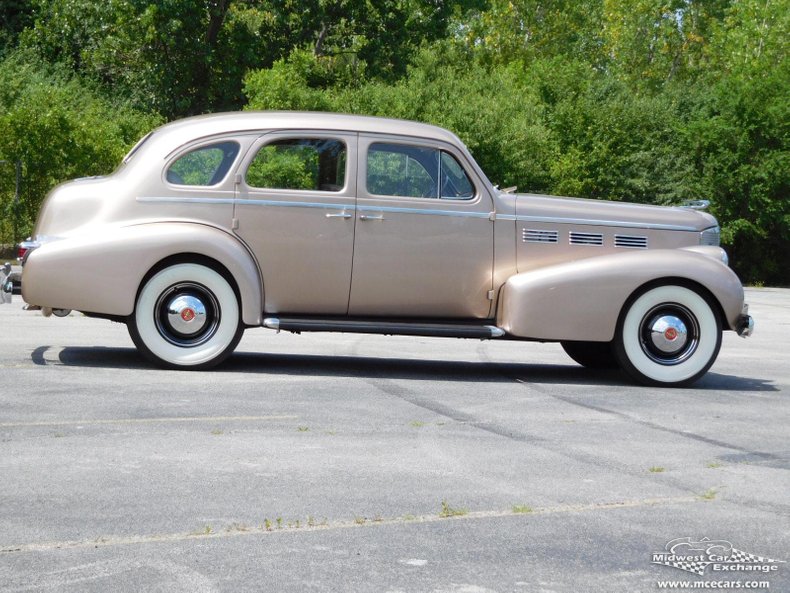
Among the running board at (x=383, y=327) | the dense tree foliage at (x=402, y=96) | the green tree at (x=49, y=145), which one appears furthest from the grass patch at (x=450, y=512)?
the dense tree foliage at (x=402, y=96)

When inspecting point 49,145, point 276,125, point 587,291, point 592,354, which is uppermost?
point 49,145

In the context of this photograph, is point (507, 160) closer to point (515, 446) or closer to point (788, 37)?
point (515, 446)

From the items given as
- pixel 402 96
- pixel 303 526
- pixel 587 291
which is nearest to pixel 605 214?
pixel 587 291

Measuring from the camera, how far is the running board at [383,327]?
973 centimetres

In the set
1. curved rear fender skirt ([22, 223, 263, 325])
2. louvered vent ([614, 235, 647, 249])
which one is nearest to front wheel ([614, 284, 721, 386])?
louvered vent ([614, 235, 647, 249])

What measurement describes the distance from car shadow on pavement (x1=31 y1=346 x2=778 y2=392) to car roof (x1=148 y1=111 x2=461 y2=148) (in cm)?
192

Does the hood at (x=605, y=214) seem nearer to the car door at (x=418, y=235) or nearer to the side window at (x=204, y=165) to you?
the car door at (x=418, y=235)

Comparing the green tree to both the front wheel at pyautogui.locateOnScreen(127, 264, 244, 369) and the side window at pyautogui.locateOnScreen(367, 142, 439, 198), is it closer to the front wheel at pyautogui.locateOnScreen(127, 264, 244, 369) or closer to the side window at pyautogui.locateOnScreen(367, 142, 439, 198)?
the front wheel at pyautogui.locateOnScreen(127, 264, 244, 369)

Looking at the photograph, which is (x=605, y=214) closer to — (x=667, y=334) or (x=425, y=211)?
(x=667, y=334)

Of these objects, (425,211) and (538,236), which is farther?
(538,236)

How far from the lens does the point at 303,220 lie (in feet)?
32.5

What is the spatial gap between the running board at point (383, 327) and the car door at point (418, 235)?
16 centimetres

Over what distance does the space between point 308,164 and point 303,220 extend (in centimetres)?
52

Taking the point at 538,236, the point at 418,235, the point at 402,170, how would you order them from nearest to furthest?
the point at 418,235, the point at 402,170, the point at 538,236
